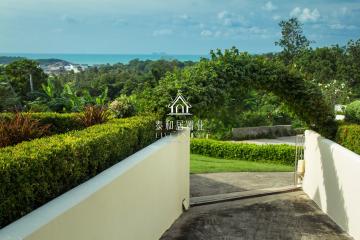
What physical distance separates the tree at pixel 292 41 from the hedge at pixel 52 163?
51.8 metres

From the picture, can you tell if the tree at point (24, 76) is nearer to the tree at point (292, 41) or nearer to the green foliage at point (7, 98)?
the green foliage at point (7, 98)

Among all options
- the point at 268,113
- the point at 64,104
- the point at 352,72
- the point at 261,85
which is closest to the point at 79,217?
the point at 261,85

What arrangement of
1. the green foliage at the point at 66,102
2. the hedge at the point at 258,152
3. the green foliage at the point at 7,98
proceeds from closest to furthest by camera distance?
1. the green foliage at the point at 66,102
2. the green foliage at the point at 7,98
3. the hedge at the point at 258,152

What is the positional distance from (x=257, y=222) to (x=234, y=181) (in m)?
3.94

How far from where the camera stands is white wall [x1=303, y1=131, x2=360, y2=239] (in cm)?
867

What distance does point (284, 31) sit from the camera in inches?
2260

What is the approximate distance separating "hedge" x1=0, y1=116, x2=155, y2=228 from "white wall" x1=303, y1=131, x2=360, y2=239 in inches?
159

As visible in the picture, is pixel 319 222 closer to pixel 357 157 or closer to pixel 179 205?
pixel 357 157

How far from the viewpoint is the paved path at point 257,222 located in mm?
8789

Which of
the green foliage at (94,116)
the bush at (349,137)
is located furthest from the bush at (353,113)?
the green foliage at (94,116)

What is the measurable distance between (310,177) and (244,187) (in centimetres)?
182

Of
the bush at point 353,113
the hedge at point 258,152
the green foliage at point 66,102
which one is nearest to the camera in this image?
the bush at point 353,113

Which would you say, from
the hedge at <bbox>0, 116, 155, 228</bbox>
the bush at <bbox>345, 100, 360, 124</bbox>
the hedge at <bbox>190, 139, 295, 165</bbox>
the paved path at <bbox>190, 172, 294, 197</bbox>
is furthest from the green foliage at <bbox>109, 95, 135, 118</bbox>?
the hedge at <bbox>190, 139, 295, 165</bbox>

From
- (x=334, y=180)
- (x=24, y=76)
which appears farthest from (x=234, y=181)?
(x=24, y=76)
